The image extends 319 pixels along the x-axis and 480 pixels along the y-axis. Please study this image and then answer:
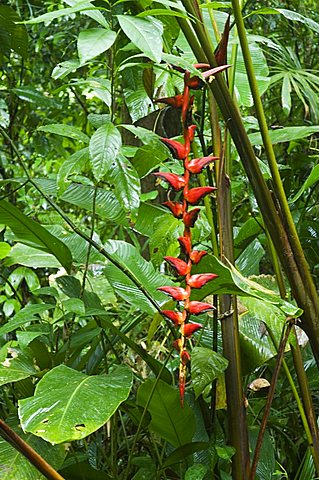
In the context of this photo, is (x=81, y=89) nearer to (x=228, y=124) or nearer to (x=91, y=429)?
(x=228, y=124)

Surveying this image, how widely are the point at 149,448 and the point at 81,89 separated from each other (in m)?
1.96

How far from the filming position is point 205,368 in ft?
2.98

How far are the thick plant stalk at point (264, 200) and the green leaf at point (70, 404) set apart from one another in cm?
27

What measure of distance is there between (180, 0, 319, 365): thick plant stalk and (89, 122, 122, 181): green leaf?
0.15 m

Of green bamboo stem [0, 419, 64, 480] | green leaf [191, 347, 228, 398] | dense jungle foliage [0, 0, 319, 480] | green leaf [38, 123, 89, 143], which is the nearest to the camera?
green bamboo stem [0, 419, 64, 480]

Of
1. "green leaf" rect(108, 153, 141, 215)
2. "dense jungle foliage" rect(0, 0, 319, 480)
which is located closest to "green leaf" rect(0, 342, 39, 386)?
"dense jungle foliage" rect(0, 0, 319, 480)

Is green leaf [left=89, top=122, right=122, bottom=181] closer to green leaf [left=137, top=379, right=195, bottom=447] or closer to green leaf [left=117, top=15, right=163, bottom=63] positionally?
green leaf [left=117, top=15, right=163, bottom=63]

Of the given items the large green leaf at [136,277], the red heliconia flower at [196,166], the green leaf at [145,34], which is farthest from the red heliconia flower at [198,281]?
the large green leaf at [136,277]

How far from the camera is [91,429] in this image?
0.74m

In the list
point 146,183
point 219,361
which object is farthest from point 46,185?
point 146,183

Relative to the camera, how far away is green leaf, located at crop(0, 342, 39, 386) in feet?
3.13

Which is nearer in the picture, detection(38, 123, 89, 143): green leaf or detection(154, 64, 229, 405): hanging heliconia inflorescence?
detection(154, 64, 229, 405): hanging heliconia inflorescence

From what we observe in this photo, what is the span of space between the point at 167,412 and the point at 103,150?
16.3 inches

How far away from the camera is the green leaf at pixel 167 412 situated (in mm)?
996
